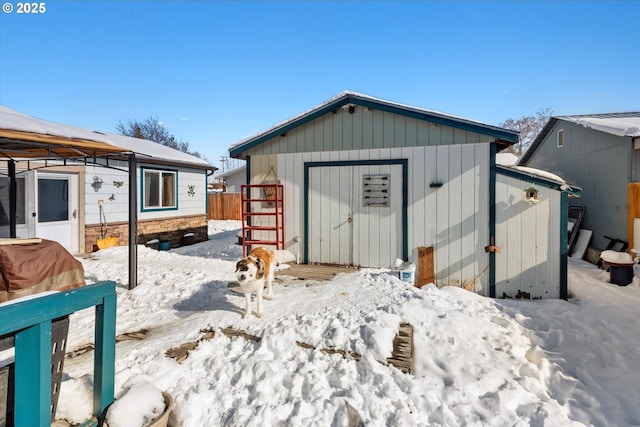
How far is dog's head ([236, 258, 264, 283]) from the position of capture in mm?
3898

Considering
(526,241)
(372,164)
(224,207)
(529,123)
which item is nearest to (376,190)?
(372,164)

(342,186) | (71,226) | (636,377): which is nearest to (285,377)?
(636,377)

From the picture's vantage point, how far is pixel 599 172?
33.0 feet

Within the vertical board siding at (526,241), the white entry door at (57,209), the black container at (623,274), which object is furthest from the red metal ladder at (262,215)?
the black container at (623,274)

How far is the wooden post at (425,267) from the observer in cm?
633

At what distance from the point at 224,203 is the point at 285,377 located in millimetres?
20400

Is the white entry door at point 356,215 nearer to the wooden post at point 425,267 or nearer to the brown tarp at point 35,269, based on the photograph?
the wooden post at point 425,267

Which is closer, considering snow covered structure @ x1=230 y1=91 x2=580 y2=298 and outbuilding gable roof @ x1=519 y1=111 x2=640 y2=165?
snow covered structure @ x1=230 y1=91 x2=580 y2=298

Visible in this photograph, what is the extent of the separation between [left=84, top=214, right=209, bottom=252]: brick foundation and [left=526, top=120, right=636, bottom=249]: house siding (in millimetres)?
13524

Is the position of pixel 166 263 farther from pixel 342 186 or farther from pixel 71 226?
pixel 342 186

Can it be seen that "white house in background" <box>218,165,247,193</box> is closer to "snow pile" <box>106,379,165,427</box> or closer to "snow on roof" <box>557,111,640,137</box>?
"snow on roof" <box>557,111,640,137</box>

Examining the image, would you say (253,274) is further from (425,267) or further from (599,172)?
(599,172)

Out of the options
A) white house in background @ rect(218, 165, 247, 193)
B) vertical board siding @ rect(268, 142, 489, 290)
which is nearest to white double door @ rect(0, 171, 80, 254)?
vertical board siding @ rect(268, 142, 489, 290)

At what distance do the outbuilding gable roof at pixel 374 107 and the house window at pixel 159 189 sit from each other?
14.1ft
